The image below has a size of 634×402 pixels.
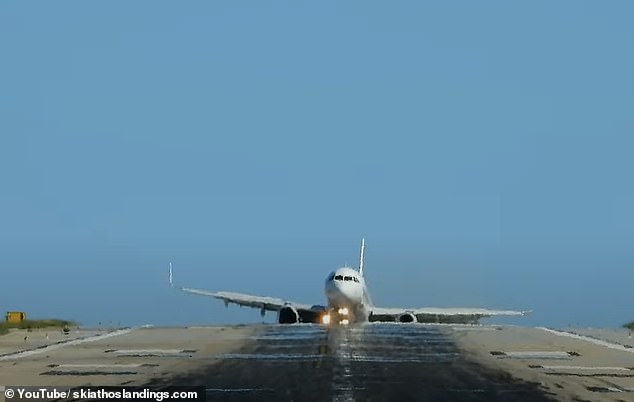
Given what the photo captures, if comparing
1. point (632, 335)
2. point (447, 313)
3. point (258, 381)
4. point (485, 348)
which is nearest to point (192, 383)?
point (258, 381)

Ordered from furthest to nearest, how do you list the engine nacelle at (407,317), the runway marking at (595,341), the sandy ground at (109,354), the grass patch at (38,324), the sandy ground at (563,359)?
the engine nacelle at (407,317)
the grass patch at (38,324)
the runway marking at (595,341)
the sandy ground at (109,354)
the sandy ground at (563,359)

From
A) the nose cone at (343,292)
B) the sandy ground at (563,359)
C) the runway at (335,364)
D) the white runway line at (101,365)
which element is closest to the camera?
the runway at (335,364)

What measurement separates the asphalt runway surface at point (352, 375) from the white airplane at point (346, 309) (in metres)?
29.1

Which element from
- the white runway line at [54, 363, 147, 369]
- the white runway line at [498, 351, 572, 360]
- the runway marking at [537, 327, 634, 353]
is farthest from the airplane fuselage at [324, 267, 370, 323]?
the white runway line at [54, 363, 147, 369]

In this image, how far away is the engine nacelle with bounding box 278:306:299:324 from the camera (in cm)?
9262

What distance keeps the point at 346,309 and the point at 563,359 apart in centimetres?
4265

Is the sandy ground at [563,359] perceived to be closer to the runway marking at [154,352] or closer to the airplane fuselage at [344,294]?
the runway marking at [154,352]

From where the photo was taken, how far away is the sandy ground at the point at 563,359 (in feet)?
108

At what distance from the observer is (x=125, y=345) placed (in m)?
52.2

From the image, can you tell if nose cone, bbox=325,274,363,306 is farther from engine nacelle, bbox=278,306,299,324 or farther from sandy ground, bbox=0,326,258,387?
sandy ground, bbox=0,326,258,387

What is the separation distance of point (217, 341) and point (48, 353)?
37.5ft

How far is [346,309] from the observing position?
286 feet

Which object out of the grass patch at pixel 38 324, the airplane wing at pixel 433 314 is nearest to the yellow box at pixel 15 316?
the grass patch at pixel 38 324

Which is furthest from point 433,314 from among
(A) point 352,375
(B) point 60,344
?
(A) point 352,375
